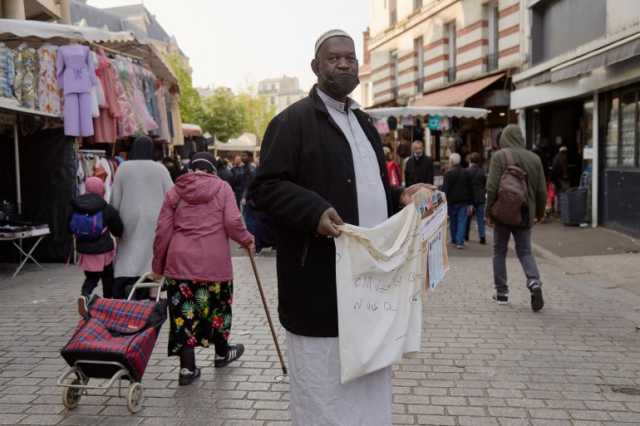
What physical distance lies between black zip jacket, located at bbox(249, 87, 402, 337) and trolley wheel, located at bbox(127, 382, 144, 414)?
75.0 inches

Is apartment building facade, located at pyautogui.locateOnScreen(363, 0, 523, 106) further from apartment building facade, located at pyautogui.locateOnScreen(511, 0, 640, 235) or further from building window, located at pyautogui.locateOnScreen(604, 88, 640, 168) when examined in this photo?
building window, located at pyautogui.locateOnScreen(604, 88, 640, 168)

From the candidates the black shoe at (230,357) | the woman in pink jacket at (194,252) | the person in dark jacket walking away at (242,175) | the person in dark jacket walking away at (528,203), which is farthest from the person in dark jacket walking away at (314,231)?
the person in dark jacket walking away at (242,175)

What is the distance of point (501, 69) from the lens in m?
19.0

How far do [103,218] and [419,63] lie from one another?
2189 cm

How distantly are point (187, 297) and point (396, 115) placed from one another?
40.3 ft

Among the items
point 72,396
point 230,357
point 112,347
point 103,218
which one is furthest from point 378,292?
point 103,218

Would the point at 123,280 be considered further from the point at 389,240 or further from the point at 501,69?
the point at 501,69

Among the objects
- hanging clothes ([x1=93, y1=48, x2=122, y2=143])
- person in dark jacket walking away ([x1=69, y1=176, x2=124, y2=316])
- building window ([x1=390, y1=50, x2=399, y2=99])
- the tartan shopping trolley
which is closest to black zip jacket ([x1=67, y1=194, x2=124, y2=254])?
person in dark jacket walking away ([x1=69, y1=176, x2=124, y2=316])

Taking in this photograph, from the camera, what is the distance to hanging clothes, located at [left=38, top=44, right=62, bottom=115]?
9.53 m

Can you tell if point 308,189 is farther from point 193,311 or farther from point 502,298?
point 502,298

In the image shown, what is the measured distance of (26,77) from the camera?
938 centimetres

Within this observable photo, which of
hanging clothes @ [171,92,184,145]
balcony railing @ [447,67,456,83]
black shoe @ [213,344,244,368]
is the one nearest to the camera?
black shoe @ [213,344,244,368]

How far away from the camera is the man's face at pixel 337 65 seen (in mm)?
2951

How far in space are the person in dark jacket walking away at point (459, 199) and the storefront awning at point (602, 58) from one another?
2.88 metres
